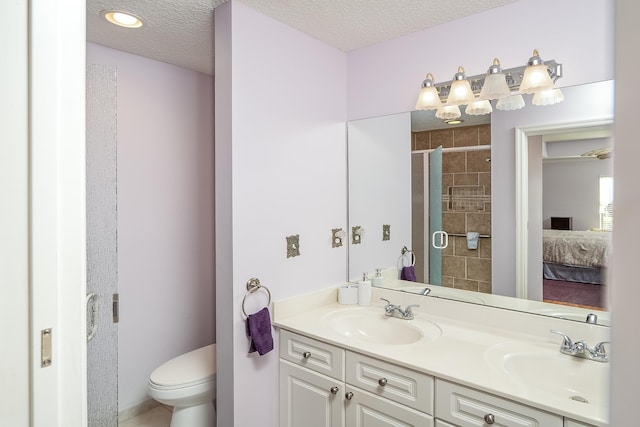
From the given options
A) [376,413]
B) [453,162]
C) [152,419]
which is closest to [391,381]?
[376,413]

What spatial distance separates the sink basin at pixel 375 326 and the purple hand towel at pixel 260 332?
297 millimetres

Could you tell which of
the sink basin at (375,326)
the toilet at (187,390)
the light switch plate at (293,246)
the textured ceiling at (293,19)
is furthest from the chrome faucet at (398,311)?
the textured ceiling at (293,19)

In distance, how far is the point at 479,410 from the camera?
1326 mm

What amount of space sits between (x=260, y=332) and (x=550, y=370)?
1.27 m

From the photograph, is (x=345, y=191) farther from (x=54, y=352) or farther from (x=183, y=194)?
(x=54, y=352)

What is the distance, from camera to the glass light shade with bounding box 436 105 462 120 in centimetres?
200

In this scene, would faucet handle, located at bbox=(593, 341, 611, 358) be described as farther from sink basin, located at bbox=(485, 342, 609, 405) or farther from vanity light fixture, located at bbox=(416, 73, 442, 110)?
vanity light fixture, located at bbox=(416, 73, 442, 110)

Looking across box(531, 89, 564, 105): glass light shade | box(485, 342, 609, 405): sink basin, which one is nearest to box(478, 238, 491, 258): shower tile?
box(485, 342, 609, 405): sink basin

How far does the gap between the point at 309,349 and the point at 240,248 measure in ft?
2.00

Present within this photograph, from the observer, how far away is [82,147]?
2.85 ft

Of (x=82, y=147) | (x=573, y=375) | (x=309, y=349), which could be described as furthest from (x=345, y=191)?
(x=82, y=147)

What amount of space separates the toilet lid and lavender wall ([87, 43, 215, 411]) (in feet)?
1.56

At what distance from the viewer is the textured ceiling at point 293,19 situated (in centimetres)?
180

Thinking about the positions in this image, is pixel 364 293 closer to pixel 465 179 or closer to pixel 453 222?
pixel 453 222
